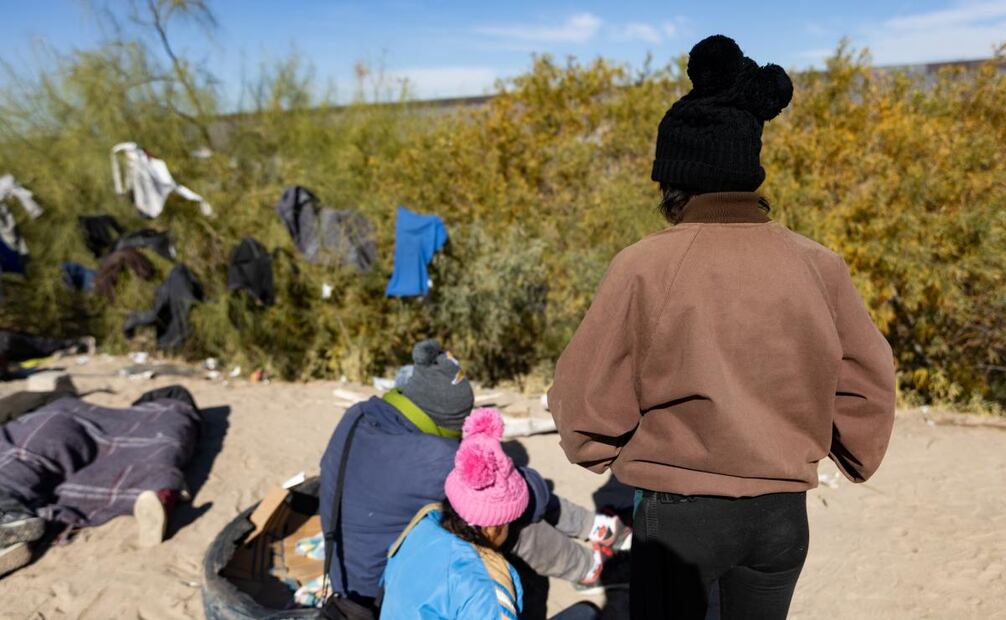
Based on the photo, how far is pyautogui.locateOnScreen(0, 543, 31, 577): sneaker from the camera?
3225mm

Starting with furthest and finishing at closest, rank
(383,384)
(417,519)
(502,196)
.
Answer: (502,196) → (383,384) → (417,519)

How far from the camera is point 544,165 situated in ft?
23.3

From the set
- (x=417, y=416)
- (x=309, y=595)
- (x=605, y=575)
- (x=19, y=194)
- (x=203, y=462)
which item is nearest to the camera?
(x=417, y=416)

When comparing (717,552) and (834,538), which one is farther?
(834,538)

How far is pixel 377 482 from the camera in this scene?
239 cm

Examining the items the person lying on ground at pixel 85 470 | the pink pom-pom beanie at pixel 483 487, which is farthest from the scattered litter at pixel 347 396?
the pink pom-pom beanie at pixel 483 487

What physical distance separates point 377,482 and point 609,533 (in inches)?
52.6

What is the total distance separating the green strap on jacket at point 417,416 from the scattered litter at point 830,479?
2.42 m

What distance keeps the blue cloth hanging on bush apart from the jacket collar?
4.70 m

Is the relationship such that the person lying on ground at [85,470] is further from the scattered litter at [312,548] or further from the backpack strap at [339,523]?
the backpack strap at [339,523]

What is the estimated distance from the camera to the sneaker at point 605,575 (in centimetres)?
296

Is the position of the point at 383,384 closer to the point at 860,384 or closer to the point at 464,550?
the point at 464,550

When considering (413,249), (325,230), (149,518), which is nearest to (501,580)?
(149,518)

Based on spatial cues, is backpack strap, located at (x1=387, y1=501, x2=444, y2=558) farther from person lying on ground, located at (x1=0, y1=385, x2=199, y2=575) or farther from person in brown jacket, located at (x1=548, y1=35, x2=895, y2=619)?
person lying on ground, located at (x1=0, y1=385, x2=199, y2=575)
